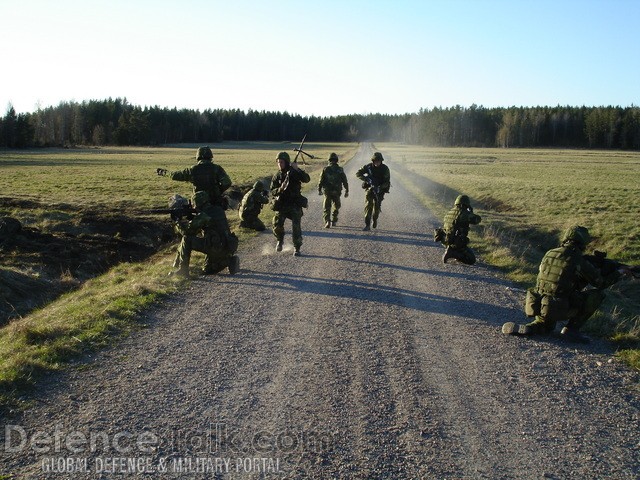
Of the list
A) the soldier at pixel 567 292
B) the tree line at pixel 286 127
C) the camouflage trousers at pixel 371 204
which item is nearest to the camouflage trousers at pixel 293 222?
the camouflage trousers at pixel 371 204

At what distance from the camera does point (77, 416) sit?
4680mm

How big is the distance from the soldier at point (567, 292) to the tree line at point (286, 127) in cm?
9746

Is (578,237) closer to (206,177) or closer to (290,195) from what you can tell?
(290,195)

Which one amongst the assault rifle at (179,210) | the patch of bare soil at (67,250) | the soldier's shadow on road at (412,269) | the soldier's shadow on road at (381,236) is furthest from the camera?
the soldier's shadow on road at (381,236)

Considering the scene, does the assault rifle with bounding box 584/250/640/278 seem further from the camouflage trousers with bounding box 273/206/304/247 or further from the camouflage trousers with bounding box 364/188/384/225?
the camouflage trousers with bounding box 364/188/384/225

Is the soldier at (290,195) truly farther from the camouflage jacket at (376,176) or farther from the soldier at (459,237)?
the camouflage jacket at (376,176)

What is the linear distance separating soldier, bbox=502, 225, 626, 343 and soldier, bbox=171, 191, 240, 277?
17.1 ft

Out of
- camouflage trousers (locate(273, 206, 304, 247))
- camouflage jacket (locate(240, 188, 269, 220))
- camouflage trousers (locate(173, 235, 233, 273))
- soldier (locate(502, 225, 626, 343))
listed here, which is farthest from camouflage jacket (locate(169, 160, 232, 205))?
soldier (locate(502, 225, 626, 343))

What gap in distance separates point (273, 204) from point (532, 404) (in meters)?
7.86

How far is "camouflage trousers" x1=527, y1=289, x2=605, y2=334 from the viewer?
6934mm

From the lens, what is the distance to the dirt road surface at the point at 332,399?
4145mm

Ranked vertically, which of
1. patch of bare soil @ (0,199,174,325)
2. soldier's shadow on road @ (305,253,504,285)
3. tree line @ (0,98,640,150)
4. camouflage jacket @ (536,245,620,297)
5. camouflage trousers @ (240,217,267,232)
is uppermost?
tree line @ (0,98,640,150)

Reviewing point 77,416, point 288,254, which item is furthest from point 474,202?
point 77,416

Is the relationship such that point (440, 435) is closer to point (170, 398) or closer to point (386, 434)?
point (386, 434)
